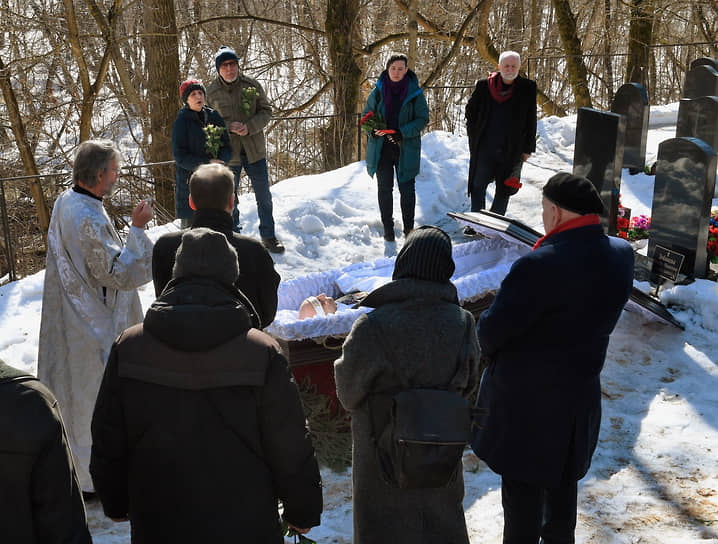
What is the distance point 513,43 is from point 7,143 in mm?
13573

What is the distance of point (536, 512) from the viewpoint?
3.16m

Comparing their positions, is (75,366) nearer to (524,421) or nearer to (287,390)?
(287,390)

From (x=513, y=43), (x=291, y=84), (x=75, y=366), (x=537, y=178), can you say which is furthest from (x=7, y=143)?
(x=513, y=43)

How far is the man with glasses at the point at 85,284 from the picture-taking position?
3596mm

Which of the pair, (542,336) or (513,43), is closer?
(542,336)

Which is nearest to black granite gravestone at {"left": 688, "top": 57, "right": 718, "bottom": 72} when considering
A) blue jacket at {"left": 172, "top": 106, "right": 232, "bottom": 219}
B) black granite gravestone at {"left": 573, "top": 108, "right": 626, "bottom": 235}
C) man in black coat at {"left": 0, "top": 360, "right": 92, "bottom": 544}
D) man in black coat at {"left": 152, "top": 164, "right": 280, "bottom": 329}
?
black granite gravestone at {"left": 573, "top": 108, "right": 626, "bottom": 235}

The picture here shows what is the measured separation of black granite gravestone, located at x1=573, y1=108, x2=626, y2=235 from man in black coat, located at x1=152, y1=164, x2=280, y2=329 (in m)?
5.01

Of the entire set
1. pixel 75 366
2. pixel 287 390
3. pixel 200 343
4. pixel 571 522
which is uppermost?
pixel 200 343

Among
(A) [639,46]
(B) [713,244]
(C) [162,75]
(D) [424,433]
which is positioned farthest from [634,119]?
(D) [424,433]

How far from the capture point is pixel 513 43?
20.9 metres

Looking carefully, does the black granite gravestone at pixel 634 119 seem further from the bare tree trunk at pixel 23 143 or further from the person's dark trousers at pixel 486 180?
the bare tree trunk at pixel 23 143

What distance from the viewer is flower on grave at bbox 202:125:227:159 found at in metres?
6.48

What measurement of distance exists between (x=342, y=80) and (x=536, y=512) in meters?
10.8

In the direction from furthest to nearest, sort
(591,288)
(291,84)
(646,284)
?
(291,84) → (646,284) → (591,288)
